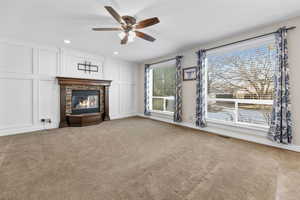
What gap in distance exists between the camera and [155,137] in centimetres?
330

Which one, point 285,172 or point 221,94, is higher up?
point 221,94

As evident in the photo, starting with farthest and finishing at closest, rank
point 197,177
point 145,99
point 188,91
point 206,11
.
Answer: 1. point 145,99
2. point 188,91
3. point 206,11
4. point 197,177

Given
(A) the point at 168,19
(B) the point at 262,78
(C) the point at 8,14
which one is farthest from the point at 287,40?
(C) the point at 8,14

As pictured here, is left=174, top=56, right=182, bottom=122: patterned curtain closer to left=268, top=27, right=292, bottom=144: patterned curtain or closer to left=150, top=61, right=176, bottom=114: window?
left=150, top=61, right=176, bottom=114: window

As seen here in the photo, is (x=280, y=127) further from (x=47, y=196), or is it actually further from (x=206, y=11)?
(x=47, y=196)

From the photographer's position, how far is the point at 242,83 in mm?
3285

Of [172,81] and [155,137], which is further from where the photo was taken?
[172,81]

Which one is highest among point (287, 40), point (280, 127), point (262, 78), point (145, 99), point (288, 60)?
point (287, 40)

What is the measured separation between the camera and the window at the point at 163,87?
520 centimetres

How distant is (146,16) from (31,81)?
3828mm

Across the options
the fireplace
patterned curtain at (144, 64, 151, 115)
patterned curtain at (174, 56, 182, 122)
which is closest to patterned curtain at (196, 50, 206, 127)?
patterned curtain at (174, 56, 182, 122)

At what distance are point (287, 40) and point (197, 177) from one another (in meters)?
3.24

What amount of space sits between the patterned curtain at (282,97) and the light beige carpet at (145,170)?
1.15 ft

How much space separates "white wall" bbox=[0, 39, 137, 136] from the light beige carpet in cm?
85
